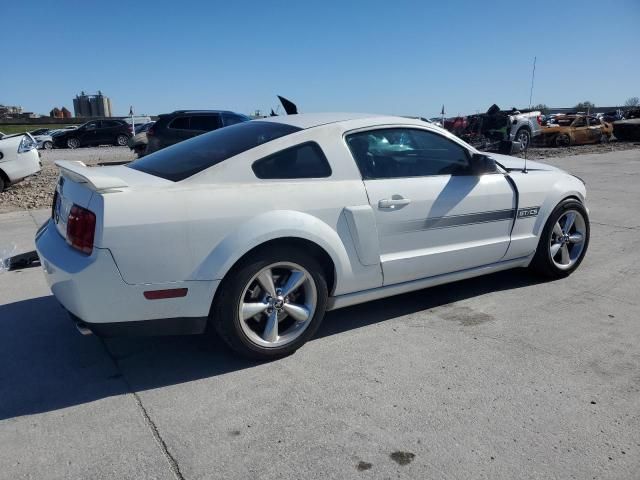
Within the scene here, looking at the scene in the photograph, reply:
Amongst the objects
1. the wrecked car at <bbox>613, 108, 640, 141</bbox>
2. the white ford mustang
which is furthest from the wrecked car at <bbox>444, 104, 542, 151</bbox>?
the white ford mustang

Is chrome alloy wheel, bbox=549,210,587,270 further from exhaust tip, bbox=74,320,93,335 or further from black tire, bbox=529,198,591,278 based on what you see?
exhaust tip, bbox=74,320,93,335

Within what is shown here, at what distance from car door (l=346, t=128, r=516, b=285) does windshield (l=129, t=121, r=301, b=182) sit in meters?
0.58

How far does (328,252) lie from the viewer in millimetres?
3459

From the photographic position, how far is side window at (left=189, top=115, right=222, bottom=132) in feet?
49.4

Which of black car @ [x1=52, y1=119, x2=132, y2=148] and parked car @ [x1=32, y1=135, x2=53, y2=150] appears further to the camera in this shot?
parked car @ [x1=32, y1=135, x2=53, y2=150]

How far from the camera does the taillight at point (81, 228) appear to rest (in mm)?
2922

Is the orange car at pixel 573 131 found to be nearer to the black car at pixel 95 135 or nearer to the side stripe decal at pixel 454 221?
the black car at pixel 95 135

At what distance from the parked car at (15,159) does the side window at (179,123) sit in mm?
5301

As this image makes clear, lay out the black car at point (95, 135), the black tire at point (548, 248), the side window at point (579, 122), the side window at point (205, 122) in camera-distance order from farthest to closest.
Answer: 1. the black car at point (95, 135)
2. the side window at point (579, 122)
3. the side window at point (205, 122)
4. the black tire at point (548, 248)

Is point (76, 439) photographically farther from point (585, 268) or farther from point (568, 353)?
point (585, 268)

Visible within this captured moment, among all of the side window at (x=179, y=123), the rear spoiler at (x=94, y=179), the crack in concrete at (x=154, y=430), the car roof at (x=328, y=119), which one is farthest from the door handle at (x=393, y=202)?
the side window at (x=179, y=123)

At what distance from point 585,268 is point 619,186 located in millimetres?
6560

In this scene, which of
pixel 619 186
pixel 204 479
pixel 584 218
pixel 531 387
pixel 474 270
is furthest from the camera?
pixel 619 186

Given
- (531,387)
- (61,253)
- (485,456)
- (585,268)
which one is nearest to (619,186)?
(585,268)
